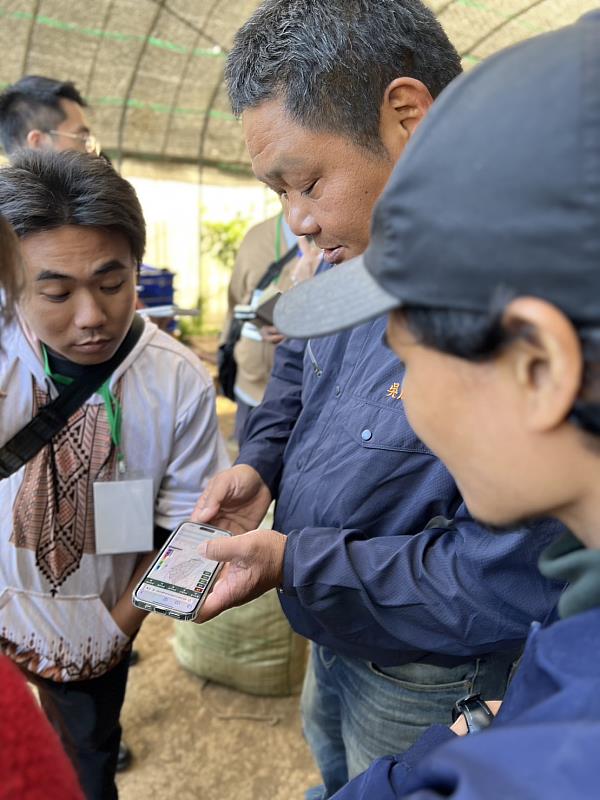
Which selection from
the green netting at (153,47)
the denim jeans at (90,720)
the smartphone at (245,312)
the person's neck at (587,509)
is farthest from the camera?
the green netting at (153,47)

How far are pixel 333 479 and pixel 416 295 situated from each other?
79 centimetres

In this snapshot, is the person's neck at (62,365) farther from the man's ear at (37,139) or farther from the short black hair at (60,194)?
the man's ear at (37,139)

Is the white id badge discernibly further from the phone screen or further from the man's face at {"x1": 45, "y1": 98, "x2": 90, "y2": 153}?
the man's face at {"x1": 45, "y1": 98, "x2": 90, "y2": 153}

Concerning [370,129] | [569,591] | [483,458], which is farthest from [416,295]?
[370,129]

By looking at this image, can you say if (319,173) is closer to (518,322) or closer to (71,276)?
(71,276)

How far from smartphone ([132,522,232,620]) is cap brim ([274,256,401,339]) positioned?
29.9 inches

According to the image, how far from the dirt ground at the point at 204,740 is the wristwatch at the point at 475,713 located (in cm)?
170

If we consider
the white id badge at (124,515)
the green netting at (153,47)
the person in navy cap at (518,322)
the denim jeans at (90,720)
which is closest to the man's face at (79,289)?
the white id badge at (124,515)

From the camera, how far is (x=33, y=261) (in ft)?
5.02

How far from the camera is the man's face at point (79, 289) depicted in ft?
5.01

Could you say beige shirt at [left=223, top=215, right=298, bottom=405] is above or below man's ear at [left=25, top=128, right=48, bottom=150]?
below

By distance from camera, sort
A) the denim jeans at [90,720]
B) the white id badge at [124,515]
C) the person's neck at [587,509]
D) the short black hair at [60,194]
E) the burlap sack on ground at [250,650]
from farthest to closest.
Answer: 1. the burlap sack on ground at [250,650]
2. the denim jeans at [90,720]
3. the white id badge at [124,515]
4. the short black hair at [60,194]
5. the person's neck at [587,509]

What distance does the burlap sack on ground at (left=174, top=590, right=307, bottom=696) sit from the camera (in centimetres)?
269

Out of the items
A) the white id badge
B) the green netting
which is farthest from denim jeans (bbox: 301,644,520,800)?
the green netting
